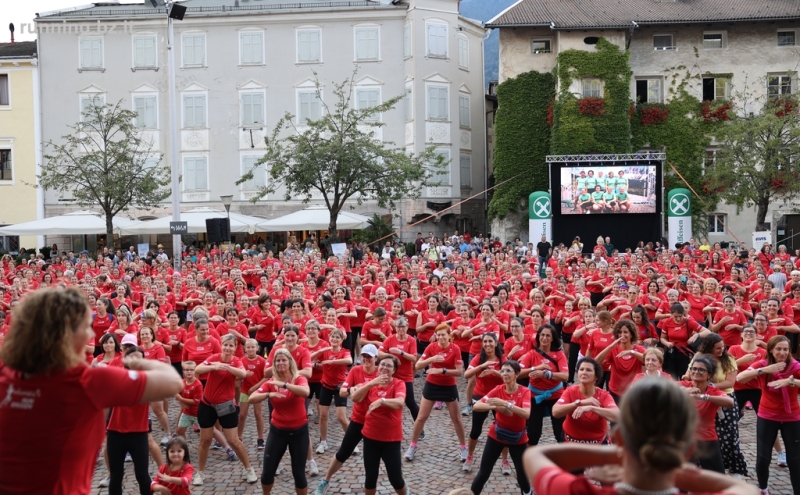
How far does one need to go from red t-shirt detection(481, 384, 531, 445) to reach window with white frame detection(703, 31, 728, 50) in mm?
33390

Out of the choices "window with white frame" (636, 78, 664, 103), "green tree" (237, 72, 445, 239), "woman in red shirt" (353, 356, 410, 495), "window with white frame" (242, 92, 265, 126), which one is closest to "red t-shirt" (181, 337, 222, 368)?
"woman in red shirt" (353, 356, 410, 495)

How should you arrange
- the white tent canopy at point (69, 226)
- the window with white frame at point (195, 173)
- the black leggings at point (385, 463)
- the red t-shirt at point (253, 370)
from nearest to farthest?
1. the black leggings at point (385, 463)
2. the red t-shirt at point (253, 370)
3. the white tent canopy at point (69, 226)
4. the window with white frame at point (195, 173)

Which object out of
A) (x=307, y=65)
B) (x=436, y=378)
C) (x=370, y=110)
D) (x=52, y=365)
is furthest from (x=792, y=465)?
(x=307, y=65)

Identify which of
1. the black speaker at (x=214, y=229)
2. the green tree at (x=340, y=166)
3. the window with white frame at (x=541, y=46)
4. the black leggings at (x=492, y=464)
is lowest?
the black leggings at (x=492, y=464)

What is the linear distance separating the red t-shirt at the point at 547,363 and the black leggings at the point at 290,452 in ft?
8.91

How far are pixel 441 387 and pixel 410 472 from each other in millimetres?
1126

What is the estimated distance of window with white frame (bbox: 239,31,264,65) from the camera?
37.7 m

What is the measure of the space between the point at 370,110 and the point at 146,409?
22.9m

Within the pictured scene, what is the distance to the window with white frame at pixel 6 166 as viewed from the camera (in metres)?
37.9

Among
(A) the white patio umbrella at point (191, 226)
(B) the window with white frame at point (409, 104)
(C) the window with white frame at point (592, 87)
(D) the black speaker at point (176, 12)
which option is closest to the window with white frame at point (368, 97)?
(B) the window with white frame at point (409, 104)

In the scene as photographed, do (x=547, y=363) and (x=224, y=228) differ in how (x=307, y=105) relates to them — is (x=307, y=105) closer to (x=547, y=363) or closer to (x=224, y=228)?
(x=224, y=228)

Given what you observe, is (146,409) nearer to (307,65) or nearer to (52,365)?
(52,365)

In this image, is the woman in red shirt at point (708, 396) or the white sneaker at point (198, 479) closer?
the woman in red shirt at point (708, 396)

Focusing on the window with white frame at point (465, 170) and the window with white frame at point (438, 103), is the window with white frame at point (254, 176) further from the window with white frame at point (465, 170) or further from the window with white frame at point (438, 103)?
the window with white frame at point (465, 170)
